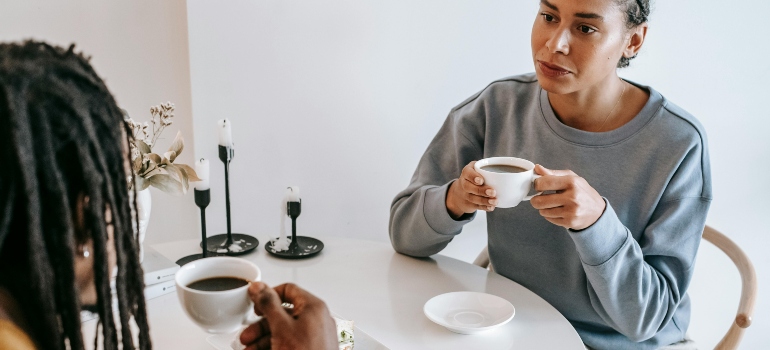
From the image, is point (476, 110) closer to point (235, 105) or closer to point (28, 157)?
point (235, 105)

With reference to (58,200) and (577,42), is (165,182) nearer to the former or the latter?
(58,200)

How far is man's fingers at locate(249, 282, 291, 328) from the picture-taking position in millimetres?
817

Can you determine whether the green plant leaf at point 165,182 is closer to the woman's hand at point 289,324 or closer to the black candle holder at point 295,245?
the black candle holder at point 295,245

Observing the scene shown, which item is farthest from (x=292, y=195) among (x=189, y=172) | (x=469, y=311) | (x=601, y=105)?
(x=601, y=105)

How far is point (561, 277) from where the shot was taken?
141cm

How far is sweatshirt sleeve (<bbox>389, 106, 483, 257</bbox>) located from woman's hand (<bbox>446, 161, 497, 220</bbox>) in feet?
0.07

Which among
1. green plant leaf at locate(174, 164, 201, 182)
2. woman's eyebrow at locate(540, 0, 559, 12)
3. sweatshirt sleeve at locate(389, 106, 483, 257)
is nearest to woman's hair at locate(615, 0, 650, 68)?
woman's eyebrow at locate(540, 0, 559, 12)

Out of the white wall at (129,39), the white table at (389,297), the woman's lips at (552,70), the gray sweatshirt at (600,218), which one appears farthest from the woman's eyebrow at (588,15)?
the white wall at (129,39)

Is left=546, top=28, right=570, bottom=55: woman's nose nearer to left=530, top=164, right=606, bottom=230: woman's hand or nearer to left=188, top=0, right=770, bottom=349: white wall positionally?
left=530, top=164, right=606, bottom=230: woman's hand

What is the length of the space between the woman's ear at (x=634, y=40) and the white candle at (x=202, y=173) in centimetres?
93

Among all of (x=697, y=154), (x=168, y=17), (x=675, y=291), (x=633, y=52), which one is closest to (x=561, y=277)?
(x=675, y=291)

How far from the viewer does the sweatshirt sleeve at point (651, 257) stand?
1.22 m

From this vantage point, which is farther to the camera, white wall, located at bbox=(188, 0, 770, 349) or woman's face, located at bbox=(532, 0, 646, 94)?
white wall, located at bbox=(188, 0, 770, 349)

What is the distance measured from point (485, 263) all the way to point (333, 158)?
2.06 feet
